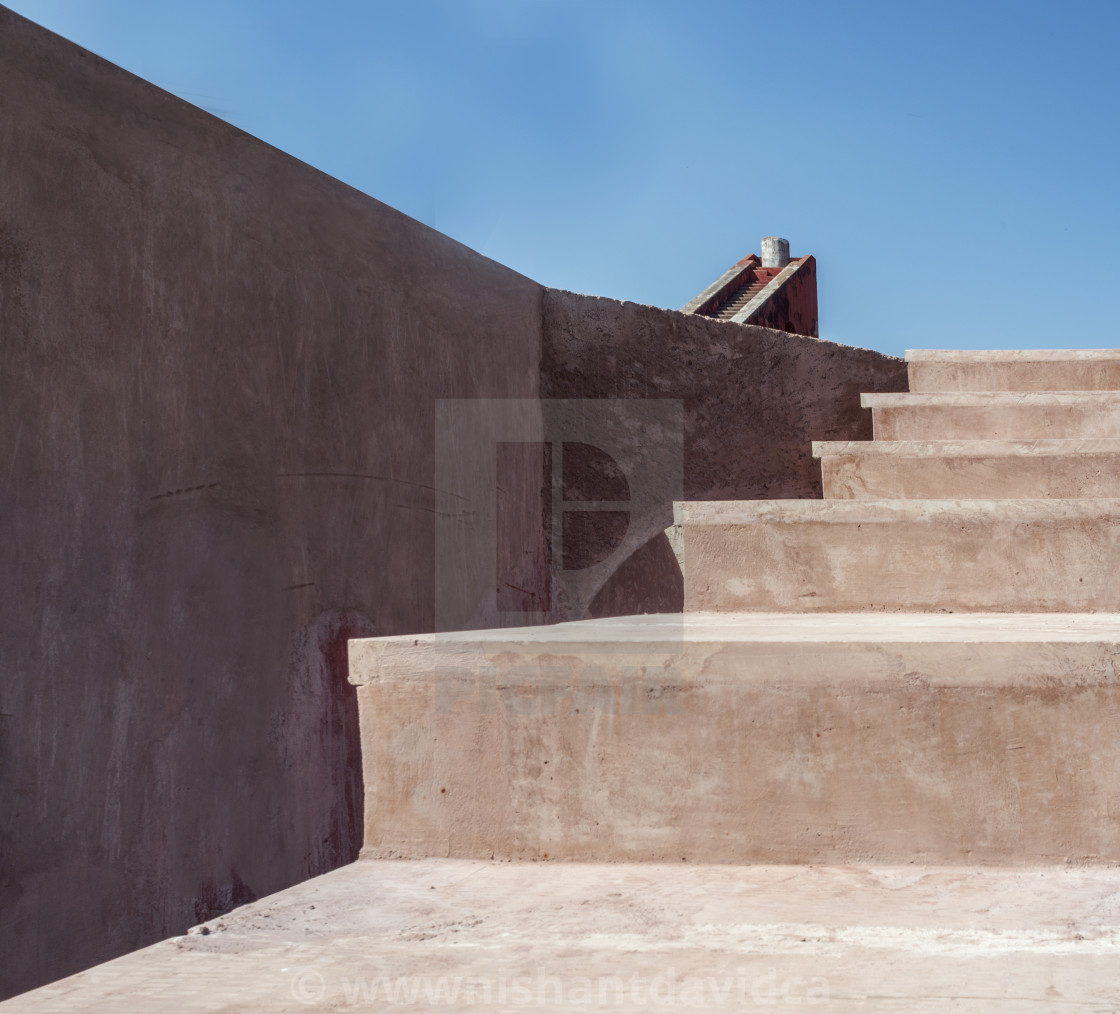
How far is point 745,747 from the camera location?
2.22 m

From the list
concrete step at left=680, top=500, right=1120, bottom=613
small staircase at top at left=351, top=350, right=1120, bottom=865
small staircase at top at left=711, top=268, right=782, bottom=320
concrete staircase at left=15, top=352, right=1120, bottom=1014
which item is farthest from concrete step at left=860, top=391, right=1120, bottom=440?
small staircase at top at left=711, top=268, right=782, bottom=320

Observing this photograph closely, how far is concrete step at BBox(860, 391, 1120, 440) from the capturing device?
448cm

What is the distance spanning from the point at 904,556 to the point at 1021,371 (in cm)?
195

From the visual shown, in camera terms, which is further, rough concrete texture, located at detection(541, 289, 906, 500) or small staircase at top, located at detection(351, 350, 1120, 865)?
rough concrete texture, located at detection(541, 289, 906, 500)

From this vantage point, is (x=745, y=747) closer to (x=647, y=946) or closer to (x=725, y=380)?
(x=647, y=946)

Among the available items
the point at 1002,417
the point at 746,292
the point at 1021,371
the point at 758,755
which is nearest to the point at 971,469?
the point at 1002,417

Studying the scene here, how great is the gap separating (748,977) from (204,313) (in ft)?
7.50

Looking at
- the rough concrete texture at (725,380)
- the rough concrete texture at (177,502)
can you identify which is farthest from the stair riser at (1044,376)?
the rough concrete texture at (177,502)

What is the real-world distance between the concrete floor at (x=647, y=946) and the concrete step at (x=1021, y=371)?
3423 millimetres

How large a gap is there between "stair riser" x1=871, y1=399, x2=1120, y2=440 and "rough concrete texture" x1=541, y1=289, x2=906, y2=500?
1.91ft

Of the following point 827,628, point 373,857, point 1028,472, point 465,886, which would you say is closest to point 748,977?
point 465,886

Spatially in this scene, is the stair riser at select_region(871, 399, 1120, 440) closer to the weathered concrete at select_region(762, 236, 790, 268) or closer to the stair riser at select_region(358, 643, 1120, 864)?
the stair riser at select_region(358, 643, 1120, 864)

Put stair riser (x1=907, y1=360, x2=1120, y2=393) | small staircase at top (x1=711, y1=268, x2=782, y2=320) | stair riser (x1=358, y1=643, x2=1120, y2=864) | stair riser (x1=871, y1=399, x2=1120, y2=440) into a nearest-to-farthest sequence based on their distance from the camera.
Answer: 1. stair riser (x1=358, y1=643, x2=1120, y2=864)
2. stair riser (x1=871, y1=399, x2=1120, y2=440)
3. stair riser (x1=907, y1=360, x2=1120, y2=393)
4. small staircase at top (x1=711, y1=268, x2=782, y2=320)

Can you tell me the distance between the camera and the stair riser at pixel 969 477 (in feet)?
13.1
